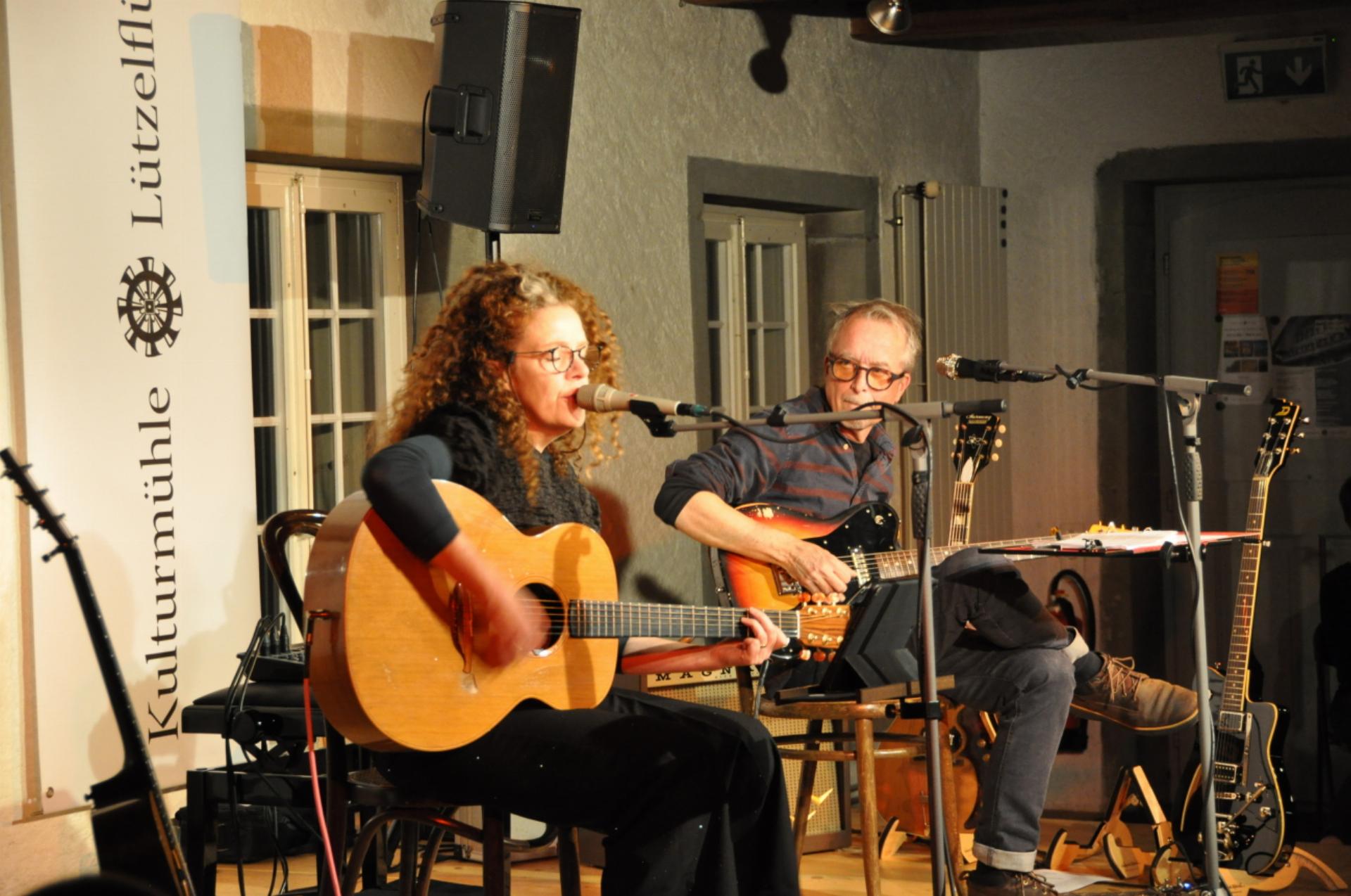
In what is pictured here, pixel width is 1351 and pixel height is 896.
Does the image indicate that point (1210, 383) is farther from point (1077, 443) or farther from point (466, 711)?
point (1077, 443)

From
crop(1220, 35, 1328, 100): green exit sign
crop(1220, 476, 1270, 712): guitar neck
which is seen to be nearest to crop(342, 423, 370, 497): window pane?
crop(1220, 476, 1270, 712): guitar neck

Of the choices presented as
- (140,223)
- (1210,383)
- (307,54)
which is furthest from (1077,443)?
(140,223)

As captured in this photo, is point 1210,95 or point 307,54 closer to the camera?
point 307,54

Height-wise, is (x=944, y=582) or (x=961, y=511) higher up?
(x=961, y=511)

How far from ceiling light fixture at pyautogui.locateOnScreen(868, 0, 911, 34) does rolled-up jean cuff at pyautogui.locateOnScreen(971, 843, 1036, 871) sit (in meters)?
2.67

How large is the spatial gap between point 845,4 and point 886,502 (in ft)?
6.97

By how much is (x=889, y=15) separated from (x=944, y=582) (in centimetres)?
210

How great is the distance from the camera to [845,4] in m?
5.62

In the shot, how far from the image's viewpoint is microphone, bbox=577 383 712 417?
269cm

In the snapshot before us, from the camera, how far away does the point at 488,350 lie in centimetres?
309

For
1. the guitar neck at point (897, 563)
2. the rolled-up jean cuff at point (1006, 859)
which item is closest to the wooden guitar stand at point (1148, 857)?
the rolled-up jean cuff at point (1006, 859)

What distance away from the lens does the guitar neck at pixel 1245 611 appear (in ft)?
13.5

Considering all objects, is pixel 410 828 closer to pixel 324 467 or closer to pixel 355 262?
pixel 324 467

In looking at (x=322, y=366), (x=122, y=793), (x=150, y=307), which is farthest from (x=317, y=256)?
(x=122, y=793)
